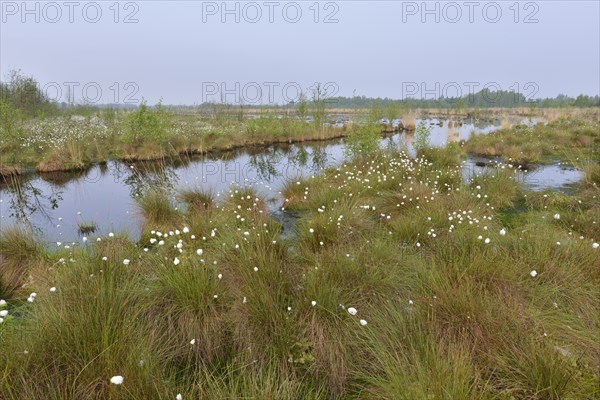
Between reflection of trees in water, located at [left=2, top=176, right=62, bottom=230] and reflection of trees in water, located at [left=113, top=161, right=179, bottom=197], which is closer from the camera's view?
reflection of trees in water, located at [left=2, top=176, right=62, bottom=230]

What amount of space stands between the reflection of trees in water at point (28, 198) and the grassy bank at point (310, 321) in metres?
5.19

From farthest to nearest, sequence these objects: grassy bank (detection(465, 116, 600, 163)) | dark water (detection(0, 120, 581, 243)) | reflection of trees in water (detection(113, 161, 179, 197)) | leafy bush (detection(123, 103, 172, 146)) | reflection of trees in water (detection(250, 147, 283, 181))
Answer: leafy bush (detection(123, 103, 172, 146)), grassy bank (detection(465, 116, 600, 163)), reflection of trees in water (detection(250, 147, 283, 181)), reflection of trees in water (detection(113, 161, 179, 197)), dark water (detection(0, 120, 581, 243))

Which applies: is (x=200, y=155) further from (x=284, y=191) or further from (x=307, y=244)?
(x=307, y=244)

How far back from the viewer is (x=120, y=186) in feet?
44.5

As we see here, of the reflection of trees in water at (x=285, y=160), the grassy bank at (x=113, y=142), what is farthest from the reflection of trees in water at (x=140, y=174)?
the reflection of trees in water at (x=285, y=160)

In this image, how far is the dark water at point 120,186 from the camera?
9062mm

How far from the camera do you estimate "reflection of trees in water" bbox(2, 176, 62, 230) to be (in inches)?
396

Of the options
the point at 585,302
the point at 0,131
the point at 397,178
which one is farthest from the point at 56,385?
the point at 0,131

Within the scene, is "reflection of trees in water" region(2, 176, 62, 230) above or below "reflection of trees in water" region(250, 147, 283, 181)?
below

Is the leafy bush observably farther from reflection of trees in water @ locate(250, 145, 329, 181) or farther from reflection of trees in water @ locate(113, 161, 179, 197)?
reflection of trees in water @ locate(250, 145, 329, 181)

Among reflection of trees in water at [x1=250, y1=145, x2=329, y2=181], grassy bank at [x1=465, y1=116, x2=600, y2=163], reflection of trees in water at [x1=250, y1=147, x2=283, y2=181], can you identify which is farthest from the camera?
grassy bank at [x1=465, y1=116, x2=600, y2=163]

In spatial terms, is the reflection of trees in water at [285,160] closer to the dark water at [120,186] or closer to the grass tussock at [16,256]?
the dark water at [120,186]

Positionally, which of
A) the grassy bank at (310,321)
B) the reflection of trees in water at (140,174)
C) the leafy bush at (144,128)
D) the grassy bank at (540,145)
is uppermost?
the leafy bush at (144,128)

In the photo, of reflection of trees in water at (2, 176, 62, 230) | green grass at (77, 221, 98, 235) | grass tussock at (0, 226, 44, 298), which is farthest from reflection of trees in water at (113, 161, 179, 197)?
grass tussock at (0, 226, 44, 298)
